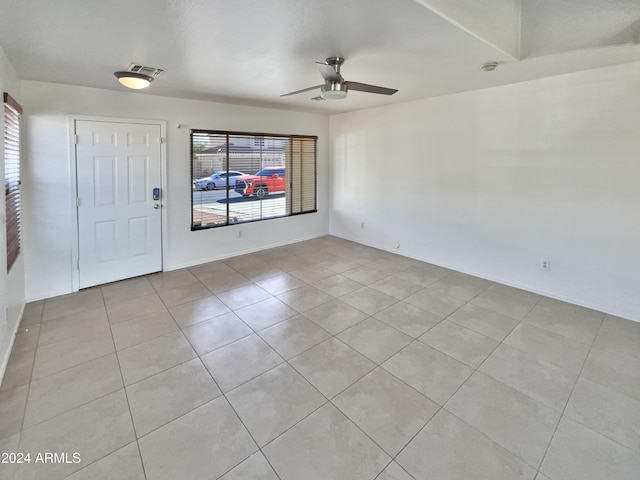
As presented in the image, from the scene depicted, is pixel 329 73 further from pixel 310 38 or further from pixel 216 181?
pixel 216 181

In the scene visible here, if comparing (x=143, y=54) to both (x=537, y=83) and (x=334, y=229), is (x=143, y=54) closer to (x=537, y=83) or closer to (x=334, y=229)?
(x=537, y=83)

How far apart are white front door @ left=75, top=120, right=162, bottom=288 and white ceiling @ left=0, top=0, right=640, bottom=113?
2.19ft

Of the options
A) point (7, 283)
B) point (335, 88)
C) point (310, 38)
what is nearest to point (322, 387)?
point (335, 88)

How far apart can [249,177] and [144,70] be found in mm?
2365

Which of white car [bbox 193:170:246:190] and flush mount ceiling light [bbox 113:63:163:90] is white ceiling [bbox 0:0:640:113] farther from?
white car [bbox 193:170:246:190]

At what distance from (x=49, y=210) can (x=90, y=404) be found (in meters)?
2.60

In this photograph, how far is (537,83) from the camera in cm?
358

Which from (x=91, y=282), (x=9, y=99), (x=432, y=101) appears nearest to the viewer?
(x=9, y=99)

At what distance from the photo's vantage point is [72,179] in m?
3.72

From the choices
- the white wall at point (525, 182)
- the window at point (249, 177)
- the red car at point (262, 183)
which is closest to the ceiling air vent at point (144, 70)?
the window at point (249, 177)

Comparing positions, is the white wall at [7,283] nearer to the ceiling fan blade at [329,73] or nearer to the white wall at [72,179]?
the white wall at [72,179]

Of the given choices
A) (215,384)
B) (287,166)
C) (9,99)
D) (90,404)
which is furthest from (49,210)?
(287,166)

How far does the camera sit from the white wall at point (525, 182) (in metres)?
3.20

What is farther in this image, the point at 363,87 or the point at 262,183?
the point at 262,183
